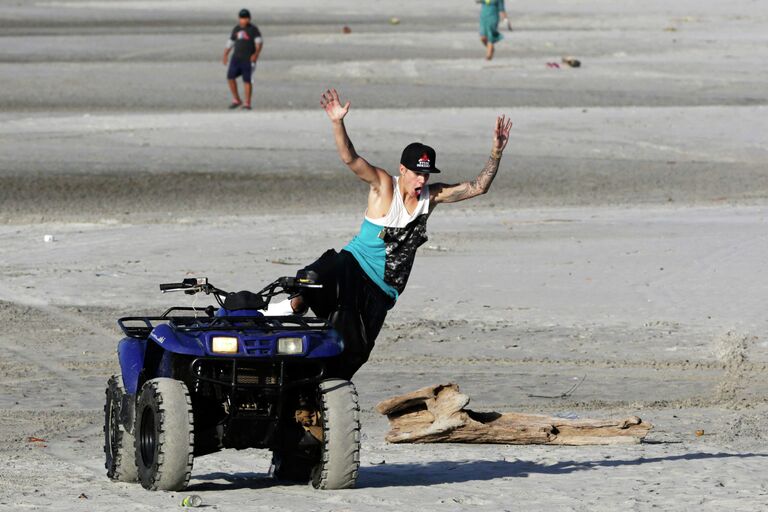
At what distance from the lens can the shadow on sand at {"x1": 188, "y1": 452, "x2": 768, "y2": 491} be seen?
316 inches

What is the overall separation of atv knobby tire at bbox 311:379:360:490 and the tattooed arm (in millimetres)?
1442

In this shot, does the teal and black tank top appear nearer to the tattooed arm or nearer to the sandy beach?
the tattooed arm

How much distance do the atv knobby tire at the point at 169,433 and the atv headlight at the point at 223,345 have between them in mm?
271

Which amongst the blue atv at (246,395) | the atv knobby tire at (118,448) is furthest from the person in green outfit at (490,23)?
the blue atv at (246,395)

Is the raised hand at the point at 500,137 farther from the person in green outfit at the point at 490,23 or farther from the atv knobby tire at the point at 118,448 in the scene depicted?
the person in green outfit at the point at 490,23

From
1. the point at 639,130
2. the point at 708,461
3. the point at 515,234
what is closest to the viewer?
the point at 708,461

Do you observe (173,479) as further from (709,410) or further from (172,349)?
(709,410)

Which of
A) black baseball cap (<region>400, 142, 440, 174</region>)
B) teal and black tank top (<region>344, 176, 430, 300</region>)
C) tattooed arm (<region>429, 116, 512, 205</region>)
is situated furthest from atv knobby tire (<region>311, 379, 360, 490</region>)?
tattooed arm (<region>429, 116, 512, 205</region>)

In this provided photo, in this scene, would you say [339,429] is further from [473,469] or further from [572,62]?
[572,62]

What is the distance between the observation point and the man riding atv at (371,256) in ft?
25.9

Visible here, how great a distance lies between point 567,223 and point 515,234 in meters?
1.04

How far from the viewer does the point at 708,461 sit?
332 inches

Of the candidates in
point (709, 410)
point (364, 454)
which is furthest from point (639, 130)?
point (364, 454)

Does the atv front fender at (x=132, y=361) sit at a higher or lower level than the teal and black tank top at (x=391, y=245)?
lower
